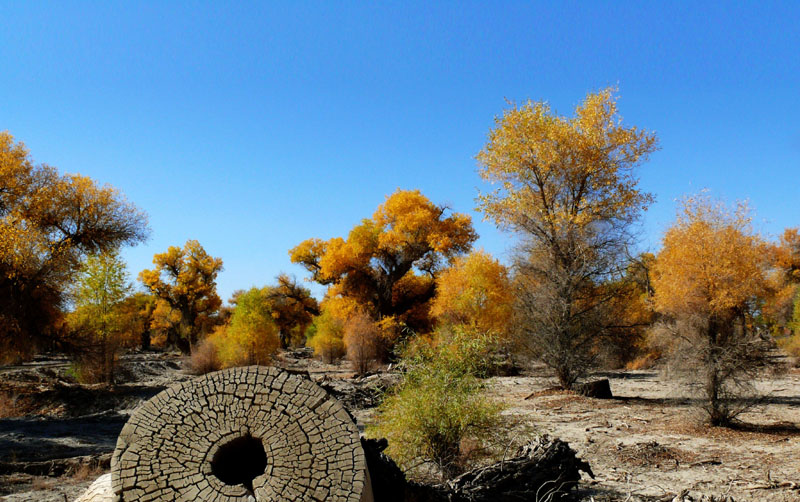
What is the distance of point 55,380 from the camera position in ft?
77.7

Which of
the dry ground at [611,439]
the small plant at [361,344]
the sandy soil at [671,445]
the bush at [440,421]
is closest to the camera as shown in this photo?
the bush at [440,421]

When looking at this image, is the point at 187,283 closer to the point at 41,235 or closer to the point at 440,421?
the point at 41,235

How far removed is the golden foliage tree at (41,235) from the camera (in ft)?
62.9

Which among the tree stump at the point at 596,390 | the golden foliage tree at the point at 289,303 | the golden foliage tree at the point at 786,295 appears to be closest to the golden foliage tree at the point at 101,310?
the tree stump at the point at 596,390

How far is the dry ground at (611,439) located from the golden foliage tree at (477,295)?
5090 millimetres

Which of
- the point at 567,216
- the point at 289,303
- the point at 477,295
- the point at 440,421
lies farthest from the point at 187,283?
the point at 440,421

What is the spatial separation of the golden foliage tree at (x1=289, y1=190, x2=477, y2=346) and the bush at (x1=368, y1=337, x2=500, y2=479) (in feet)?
89.0

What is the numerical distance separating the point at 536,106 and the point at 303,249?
2621 centimetres

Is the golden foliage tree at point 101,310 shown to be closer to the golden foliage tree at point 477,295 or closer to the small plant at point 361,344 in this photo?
the small plant at point 361,344

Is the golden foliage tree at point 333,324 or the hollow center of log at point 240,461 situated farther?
the golden foliage tree at point 333,324

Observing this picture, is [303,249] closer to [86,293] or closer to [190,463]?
[86,293]

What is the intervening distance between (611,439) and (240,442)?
30.1 feet

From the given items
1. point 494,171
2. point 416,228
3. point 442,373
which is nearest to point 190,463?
point 442,373

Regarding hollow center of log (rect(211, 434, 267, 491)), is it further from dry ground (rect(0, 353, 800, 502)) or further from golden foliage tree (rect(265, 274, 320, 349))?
golden foliage tree (rect(265, 274, 320, 349))
